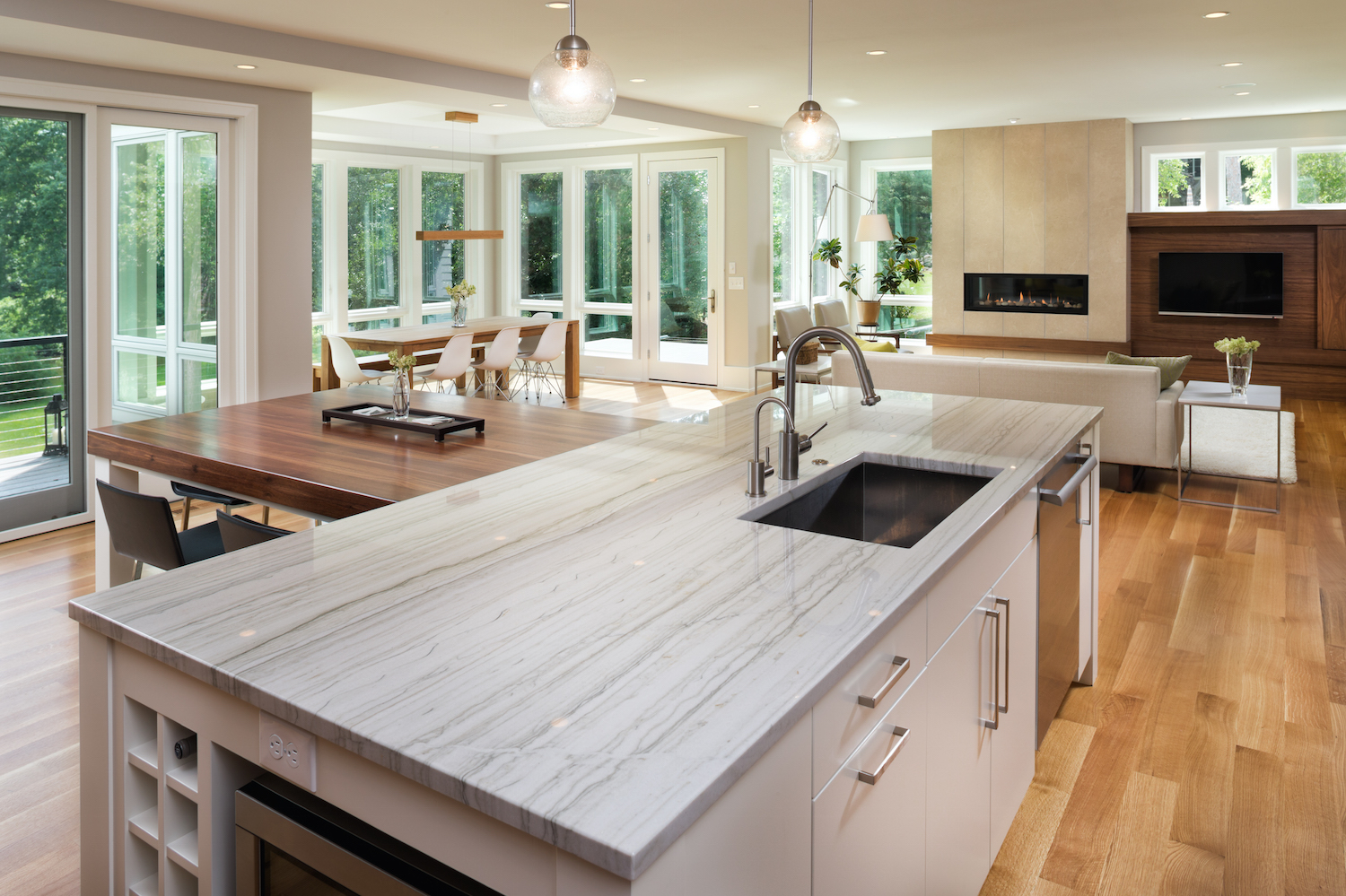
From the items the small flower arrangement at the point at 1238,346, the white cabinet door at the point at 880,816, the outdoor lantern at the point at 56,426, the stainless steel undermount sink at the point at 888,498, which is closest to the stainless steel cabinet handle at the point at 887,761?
the white cabinet door at the point at 880,816

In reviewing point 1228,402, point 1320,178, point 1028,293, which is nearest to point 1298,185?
point 1320,178

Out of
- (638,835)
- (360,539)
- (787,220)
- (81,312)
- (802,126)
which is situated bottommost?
(638,835)

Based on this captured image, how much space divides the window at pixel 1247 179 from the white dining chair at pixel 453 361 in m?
7.16

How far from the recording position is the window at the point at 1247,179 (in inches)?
352

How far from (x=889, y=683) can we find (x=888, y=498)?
107cm

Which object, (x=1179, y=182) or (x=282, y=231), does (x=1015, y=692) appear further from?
(x=1179, y=182)

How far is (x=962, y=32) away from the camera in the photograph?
5.04 m

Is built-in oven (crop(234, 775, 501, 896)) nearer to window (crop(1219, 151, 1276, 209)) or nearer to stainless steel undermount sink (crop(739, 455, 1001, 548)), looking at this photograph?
stainless steel undermount sink (crop(739, 455, 1001, 548))

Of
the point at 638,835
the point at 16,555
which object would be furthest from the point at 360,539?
the point at 16,555

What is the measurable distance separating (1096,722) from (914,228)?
8.43 meters

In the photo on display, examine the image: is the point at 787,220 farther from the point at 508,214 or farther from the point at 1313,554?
the point at 1313,554

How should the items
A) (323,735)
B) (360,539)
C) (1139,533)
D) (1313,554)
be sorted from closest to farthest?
1. (323,735)
2. (360,539)
3. (1313,554)
4. (1139,533)

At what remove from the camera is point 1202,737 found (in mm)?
2838

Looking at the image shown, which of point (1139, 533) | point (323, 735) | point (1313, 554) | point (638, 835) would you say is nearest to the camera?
point (638, 835)
